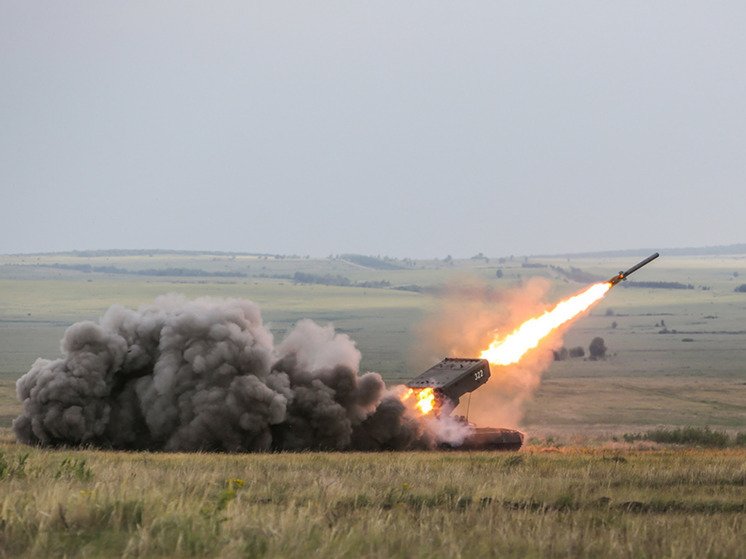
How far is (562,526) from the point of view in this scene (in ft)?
50.1

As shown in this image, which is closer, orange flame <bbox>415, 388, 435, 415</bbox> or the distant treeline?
orange flame <bbox>415, 388, 435, 415</bbox>

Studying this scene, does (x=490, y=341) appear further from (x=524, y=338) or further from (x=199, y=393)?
(x=199, y=393)

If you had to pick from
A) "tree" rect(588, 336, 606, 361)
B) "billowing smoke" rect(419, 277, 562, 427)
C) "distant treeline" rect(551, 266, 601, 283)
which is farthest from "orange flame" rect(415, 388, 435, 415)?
"distant treeline" rect(551, 266, 601, 283)

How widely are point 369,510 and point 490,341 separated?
A: 92.4 ft

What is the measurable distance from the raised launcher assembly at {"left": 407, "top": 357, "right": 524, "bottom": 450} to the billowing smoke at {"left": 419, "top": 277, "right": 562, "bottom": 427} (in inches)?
187

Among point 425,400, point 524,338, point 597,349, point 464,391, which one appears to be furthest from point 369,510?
point 597,349

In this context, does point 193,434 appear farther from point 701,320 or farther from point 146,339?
point 701,320

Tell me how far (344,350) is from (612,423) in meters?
26.3

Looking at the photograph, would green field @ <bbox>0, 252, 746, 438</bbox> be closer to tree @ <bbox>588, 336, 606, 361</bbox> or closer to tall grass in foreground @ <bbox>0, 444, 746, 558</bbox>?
tree @ <bbox>588, 336, 606, 361</bbox>

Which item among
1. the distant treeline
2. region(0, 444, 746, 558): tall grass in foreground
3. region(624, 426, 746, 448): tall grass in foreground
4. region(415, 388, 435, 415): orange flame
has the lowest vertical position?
region(624, 426, 746, 448): tall grass in foreground

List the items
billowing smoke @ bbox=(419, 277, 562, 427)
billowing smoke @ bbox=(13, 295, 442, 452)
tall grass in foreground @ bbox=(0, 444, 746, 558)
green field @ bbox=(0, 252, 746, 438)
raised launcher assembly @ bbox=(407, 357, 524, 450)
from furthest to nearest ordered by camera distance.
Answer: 1. green field @ bbox=(0, 252, 746, 438)
2. billowing smoke @ bbox=(419, 277, 562, 427)
3. raised launcher assembly @ bbox=(407, 357, 524, 450)
4. billowing smoke @ bbox=(13, 295, 442, 452)
5. tall grass in foreground @ bbox=(0, 444, 746, 558)

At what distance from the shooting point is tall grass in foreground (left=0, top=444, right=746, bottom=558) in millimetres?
12766

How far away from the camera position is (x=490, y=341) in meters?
44.1

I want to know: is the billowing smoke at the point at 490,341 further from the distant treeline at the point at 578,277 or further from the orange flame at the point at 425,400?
the distant treeline at the point at 578,277
